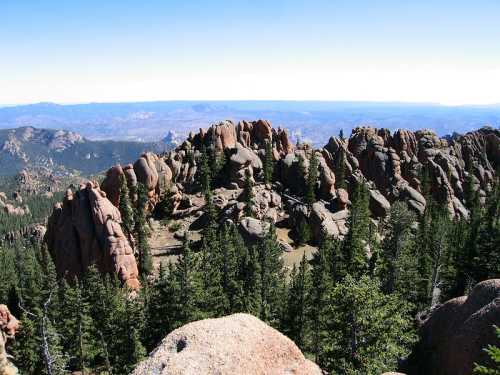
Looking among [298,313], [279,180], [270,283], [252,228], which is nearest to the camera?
[298,313]

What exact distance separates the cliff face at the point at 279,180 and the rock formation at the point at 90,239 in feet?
0.71

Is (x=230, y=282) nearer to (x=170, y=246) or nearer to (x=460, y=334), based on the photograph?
(x=460, y=334)

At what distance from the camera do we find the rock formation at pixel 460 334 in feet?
98.6

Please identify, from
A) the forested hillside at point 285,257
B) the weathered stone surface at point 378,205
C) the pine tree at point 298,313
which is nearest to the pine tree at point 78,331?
the forested hillside at point 285,257

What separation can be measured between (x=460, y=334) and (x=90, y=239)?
245ft

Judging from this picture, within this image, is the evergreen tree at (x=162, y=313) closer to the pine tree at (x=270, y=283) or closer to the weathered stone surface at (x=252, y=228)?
the pine tree at (x=270, y=283)

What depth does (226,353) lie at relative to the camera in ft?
73.7

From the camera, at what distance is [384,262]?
201 feet

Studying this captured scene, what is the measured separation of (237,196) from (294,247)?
85.8ft

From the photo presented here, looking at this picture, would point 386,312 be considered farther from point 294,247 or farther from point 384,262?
point 294,247

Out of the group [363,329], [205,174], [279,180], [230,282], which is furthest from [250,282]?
[279,180]

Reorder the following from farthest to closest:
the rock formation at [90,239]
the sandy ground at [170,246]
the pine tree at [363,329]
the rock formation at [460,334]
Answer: the sandy ground at [170,246], the rock formation at [90,239], the rock formation at [460,334], the pine tree at [363,329]

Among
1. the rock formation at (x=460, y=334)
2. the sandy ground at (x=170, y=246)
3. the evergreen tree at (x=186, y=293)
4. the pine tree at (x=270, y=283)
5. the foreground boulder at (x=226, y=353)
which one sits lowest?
the sandy ground at (x=170, y=246)

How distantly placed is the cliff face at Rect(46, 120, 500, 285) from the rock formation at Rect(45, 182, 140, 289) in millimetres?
216
